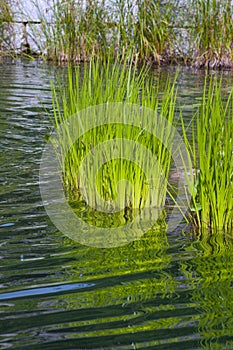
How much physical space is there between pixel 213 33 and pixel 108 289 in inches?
306

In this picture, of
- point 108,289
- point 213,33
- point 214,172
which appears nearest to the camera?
point 108,289

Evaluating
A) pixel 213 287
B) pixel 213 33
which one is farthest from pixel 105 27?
pixel 213 287

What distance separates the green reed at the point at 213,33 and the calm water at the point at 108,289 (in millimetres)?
6600

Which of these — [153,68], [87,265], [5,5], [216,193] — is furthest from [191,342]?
[5,5]

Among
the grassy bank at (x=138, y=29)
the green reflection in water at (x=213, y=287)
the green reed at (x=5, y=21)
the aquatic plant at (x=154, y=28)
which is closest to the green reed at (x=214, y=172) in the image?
the green reflection in water at (x=213, y=287)

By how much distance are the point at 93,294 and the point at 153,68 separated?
7729mm

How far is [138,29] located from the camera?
9.93 meters

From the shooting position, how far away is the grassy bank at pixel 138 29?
9.80m

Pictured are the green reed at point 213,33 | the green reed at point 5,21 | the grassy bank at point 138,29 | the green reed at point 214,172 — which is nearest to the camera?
the green reed at point 214,172

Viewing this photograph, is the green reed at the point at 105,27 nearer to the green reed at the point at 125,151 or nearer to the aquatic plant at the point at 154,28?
the aquatic plant at the point at 154,28

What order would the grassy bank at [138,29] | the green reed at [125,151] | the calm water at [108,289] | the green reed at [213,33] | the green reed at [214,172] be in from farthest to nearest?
the grassy bank at [138,29] < the green reed at [213,33] < the green reed at [125,151] < the green reed at [214,172] < the calm water at [108,289]

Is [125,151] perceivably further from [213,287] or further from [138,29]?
[138,29]

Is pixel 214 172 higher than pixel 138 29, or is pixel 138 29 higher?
pixel 214 172

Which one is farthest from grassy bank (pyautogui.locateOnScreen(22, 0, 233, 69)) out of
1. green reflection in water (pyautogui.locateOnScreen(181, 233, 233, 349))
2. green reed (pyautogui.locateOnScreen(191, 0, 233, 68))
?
green reflection in water (pyautogui.locateOnScreen(181, 233, 233, 349))
